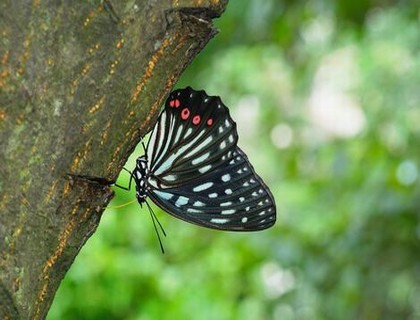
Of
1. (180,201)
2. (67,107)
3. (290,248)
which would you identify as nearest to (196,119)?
(180,201)

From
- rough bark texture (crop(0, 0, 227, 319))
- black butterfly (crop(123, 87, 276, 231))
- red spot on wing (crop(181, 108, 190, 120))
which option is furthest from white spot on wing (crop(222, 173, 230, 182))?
rough bark texture (crop(0, 0, 227, 319))

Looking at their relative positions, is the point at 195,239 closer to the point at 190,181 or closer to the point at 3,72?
the point at 190,181

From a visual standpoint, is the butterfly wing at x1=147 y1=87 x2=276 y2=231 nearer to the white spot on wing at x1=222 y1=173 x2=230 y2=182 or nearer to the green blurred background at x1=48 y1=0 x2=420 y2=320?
the white spot on wing at x1=222 y1=173 x2=230 y2=182

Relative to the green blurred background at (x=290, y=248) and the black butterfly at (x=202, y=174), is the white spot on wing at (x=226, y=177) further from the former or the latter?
the green blurred background at (x=290, y=248)

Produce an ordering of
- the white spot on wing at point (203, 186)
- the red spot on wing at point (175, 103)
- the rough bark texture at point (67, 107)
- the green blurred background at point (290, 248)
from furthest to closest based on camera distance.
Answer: the green blurred background at point (290, 248) → the white spot on wing at point (203, 186) → the red spot on wing at point (175, 103) → the rough bark texture at point (67, 107)

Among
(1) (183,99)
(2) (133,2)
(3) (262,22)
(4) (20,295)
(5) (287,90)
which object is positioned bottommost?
(4) (20,295)

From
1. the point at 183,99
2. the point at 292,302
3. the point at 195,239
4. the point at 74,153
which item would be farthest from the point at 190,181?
the point at 195,239

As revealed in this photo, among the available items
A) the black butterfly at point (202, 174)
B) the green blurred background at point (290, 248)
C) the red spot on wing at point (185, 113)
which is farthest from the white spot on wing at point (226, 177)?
the green blurred background at point (290, 248)

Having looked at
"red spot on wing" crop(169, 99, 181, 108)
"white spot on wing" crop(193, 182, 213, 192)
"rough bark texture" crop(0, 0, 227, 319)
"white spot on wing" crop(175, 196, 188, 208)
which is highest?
"red spot on wing" crop(169, 99, 181, 108)
